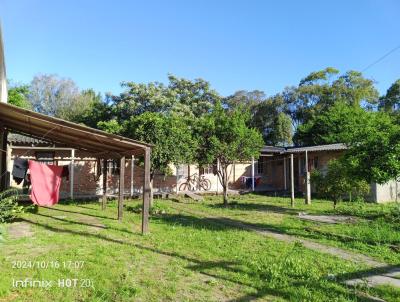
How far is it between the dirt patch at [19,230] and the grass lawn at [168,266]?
16cm

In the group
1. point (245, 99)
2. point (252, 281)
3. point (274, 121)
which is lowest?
point (252, 281)

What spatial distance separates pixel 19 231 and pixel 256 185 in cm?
1751

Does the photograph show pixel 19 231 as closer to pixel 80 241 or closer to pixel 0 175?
pixel 80 241

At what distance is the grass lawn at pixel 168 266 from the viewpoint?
4.90m

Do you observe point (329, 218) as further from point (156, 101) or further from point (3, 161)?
point (156, 101)

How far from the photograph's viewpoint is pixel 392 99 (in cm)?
3534

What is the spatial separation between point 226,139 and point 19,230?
9162 mm

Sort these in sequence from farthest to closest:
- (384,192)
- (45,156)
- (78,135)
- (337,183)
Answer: (45,156) < (384,192) < (337,183) < (78,135)

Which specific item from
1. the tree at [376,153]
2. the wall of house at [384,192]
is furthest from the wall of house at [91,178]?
the tree at [376,153]

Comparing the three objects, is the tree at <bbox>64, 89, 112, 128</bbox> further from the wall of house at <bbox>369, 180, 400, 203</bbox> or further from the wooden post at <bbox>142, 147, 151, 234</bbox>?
the wooden post at <bbox>142, 147, 151, 234</bbox>

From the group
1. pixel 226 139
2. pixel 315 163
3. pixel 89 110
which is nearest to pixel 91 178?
pixel 226 139

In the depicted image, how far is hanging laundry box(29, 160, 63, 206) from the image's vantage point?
952cm

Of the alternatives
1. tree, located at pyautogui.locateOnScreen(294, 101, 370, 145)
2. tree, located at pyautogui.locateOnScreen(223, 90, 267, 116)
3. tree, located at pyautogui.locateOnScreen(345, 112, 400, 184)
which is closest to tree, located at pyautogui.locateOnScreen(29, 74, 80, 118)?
tree, located at pyautogui.locateOnScreen(223, 90, 267, 116)

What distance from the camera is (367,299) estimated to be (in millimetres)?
4879
